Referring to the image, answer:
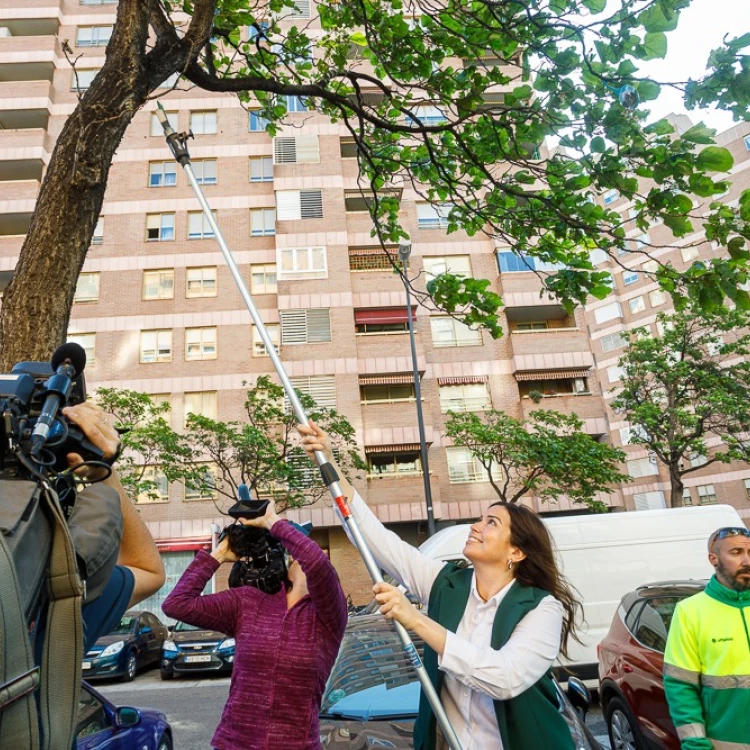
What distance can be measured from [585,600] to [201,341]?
22.1m

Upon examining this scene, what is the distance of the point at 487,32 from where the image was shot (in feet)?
18.0

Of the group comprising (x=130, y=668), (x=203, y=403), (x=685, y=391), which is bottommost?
(x=130, y=668)

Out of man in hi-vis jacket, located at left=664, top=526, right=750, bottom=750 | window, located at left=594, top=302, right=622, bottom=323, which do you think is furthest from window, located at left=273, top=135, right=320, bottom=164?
window, located at left=594, top=302, right=622, bottom=323

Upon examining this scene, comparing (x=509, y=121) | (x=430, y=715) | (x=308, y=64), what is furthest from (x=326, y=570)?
(x=308, y=64)

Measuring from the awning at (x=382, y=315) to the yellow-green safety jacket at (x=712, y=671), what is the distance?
25.1 m

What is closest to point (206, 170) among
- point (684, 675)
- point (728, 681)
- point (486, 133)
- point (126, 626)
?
point (126, 626)

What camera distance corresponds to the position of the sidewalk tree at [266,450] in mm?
22188

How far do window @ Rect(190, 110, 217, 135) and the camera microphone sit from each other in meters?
32.5

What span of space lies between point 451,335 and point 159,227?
1476 centimetres

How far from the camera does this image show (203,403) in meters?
26.7

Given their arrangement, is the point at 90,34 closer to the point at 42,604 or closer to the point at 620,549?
the point at 620,549

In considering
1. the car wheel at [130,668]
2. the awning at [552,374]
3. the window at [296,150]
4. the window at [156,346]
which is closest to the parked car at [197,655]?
the car wheel at [130,668]

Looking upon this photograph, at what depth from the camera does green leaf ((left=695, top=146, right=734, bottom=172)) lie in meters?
4.11

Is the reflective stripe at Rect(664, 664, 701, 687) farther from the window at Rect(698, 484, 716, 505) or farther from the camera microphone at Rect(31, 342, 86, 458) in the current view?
the window at Rect(698, 484, 716, 505)
